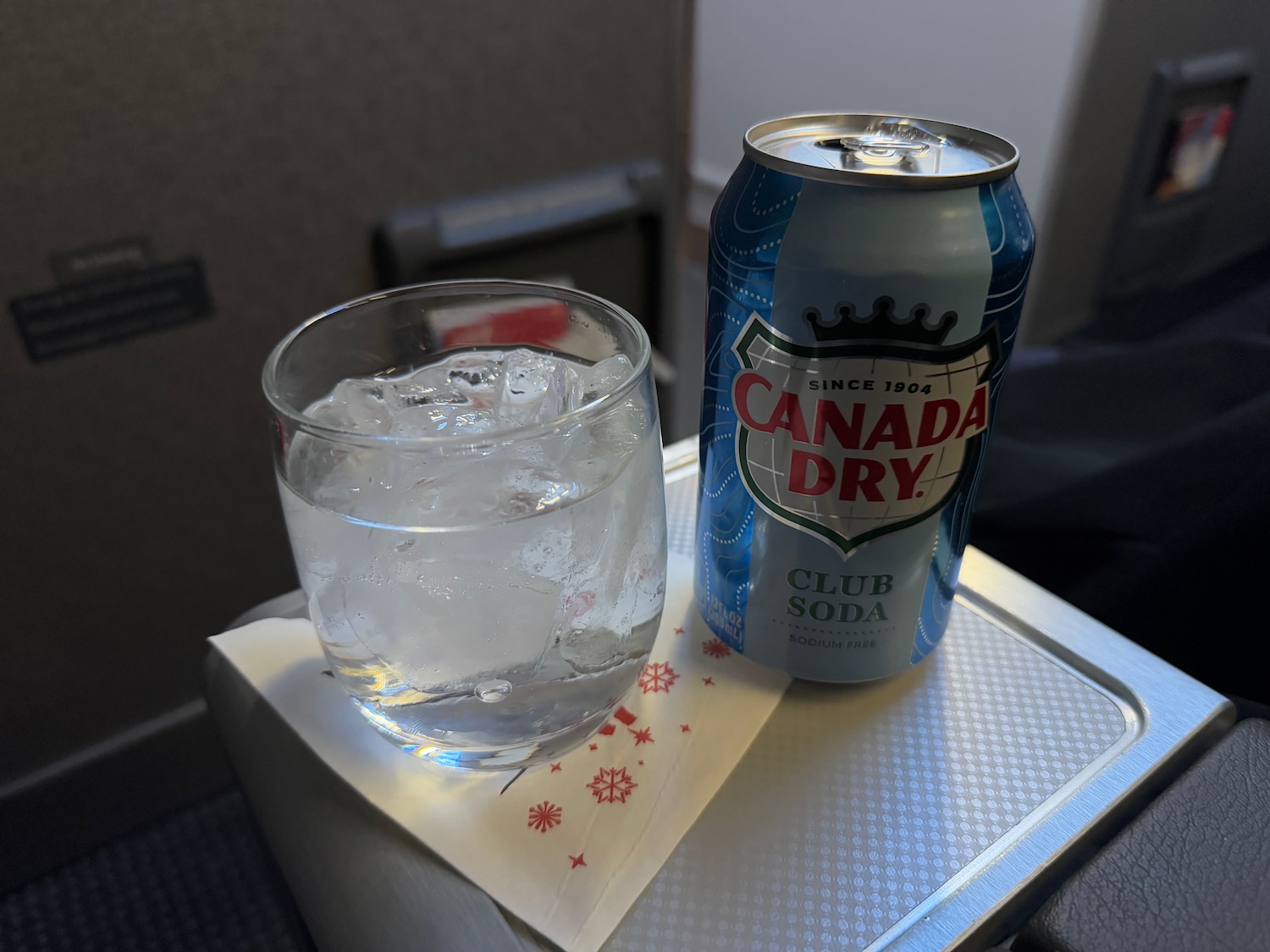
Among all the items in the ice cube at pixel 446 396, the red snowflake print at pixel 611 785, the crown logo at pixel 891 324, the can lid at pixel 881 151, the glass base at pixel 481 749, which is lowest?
the red snowflake print at pixel 611 785

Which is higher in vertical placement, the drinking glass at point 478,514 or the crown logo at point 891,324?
the crown logo at point 891,324

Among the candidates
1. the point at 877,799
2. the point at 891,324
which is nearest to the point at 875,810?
the point at 877,799

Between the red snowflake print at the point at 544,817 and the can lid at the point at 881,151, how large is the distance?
318 mm

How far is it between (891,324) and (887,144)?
0.37 ft

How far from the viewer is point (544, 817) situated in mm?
441

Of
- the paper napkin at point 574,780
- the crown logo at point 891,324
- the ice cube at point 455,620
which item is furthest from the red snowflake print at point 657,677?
the crown logo at point 891,324

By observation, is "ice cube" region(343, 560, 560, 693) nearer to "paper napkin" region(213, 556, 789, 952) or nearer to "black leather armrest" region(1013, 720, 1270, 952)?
"paper napkin" region(213, 556, 789, 952)

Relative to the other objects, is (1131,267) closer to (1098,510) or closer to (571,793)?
(1098,510)

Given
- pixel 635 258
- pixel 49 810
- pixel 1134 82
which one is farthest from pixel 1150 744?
pixel 1134 82

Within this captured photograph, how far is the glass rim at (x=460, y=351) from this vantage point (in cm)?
36

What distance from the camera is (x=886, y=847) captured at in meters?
0.43

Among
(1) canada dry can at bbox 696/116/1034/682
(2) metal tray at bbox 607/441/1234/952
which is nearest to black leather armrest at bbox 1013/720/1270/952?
(2) metal tray at bbox 607/441/1234/952

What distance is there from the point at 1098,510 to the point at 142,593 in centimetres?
101

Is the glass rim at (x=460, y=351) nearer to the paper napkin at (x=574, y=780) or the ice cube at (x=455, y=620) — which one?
the ice cube at (x=455, y=620)
